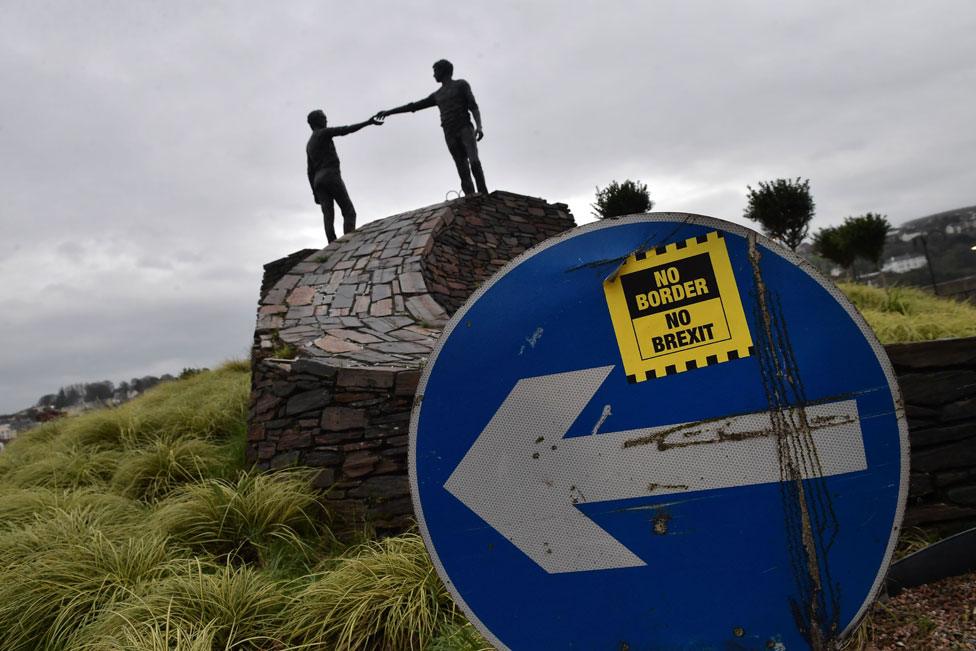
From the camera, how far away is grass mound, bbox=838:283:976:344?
19.1 ft

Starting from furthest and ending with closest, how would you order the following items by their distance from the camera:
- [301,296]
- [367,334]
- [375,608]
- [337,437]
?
[301,296], [367,334], [337,437], [375,608]

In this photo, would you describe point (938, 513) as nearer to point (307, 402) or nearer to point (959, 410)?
point (959, 410)

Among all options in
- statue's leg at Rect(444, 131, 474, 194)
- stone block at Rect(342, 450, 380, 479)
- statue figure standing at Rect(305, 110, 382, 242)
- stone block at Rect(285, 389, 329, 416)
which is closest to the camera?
stone block at Rect(342, 450, 380, 479)

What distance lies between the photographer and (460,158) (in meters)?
8.85

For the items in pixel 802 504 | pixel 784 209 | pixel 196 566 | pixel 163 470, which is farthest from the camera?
pixel 784 209

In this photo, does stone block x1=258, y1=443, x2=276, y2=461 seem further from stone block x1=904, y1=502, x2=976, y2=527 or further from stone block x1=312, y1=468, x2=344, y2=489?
stone block x1=904, y1=502, x2=976, y2=527

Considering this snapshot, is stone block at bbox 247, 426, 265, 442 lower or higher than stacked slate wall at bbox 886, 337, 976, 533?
higher

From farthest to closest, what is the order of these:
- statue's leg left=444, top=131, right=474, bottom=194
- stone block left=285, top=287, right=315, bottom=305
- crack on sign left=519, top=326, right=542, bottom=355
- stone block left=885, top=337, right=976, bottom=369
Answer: statue's leg left=444, top=131, right=474, bottom=194, stone block left=285, top=287, right=315, bottom=305, stone block left=885, top=337, right=976, bottom=369, crack on sign left=519, top=326, right=542, bottom=355

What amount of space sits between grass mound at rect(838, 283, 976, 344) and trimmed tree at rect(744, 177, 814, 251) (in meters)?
5.05

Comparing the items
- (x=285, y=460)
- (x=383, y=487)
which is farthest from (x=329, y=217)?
(x=383, y=487)

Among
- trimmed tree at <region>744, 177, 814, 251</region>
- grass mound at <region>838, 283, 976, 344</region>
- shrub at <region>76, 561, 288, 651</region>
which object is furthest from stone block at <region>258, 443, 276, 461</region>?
trimmed tree at <region>744, 177, 814, 251</region>

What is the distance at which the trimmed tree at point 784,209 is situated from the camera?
567 inches

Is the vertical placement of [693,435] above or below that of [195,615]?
above

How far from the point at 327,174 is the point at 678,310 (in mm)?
8601
